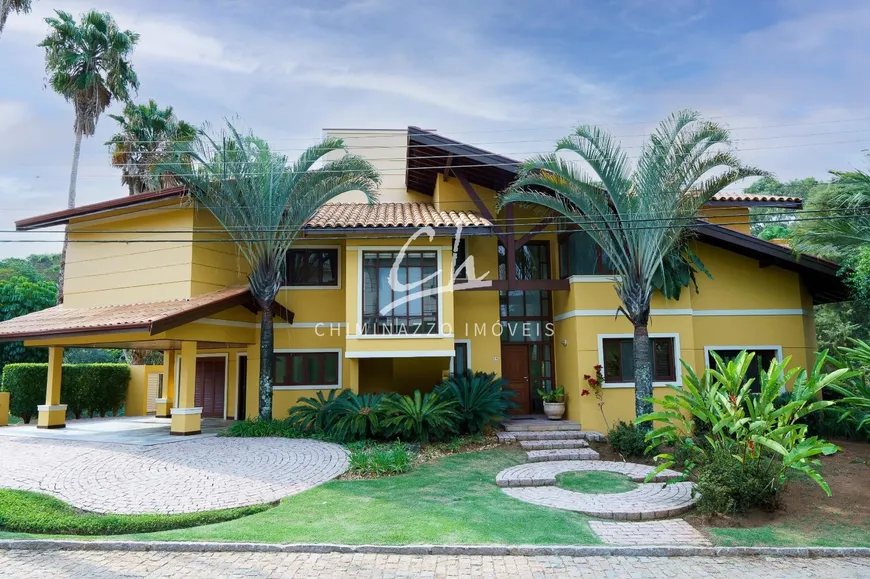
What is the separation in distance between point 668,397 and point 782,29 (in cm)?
702

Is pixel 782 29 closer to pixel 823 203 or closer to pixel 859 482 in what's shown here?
pixel 823 203

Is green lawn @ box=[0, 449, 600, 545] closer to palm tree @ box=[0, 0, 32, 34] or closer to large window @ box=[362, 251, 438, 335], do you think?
large window @ box=[362, 251, 438, 335]

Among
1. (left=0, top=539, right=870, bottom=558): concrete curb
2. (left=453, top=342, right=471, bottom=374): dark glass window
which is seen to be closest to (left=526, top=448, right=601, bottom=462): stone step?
(left=453, top=342, right=471, bottom=374): dark glass window

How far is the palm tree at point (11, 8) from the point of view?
64.5 feet

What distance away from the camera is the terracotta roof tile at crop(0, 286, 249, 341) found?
41.9 ft

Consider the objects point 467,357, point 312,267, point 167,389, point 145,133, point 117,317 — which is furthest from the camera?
point 145,133

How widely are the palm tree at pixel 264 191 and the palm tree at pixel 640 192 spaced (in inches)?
199

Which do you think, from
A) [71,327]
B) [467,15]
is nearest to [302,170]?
[467,15]

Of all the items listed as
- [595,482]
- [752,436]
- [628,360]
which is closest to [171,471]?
[595,482]

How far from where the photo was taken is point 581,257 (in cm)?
1563

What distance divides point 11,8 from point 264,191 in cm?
1456

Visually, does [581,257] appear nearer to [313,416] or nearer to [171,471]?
[313,416]

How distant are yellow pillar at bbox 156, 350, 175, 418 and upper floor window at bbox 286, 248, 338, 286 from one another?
663 cm

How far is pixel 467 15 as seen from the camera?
10.4 meters
